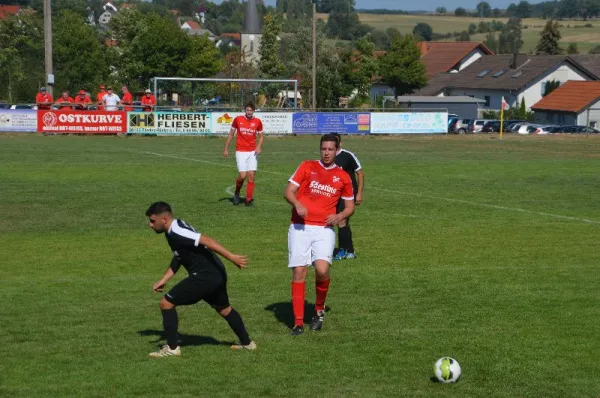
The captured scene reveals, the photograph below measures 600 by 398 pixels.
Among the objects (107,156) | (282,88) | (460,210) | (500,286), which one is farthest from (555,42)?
(500,286)

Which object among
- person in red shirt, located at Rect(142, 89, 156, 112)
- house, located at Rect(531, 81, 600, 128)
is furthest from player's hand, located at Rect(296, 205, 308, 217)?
house, located at Rect(531, 81, 600, 128)

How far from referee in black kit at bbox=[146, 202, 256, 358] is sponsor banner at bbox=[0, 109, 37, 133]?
36.9 meters

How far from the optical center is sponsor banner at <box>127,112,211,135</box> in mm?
45656

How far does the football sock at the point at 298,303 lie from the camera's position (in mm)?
10430

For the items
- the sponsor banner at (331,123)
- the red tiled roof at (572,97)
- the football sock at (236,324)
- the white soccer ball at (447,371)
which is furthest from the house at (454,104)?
the white soccer ball at (447,371)

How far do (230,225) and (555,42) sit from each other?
119m

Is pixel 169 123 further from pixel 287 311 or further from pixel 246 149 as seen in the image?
pixel 287 311

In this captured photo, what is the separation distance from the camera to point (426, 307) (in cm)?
1179

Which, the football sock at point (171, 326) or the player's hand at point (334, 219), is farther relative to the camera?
the player's hand at point (334, 219)

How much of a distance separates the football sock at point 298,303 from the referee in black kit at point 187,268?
1.03 m

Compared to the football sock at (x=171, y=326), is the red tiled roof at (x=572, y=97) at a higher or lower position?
Result: higher

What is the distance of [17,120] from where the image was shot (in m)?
44.3

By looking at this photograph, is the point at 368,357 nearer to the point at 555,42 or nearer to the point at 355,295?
the point at 355,295

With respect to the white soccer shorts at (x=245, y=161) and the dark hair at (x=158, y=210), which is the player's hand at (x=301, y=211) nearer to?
the dark hair at (x=158, y=210)
